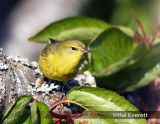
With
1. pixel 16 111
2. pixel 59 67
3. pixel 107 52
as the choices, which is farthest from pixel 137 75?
pixel 16 111

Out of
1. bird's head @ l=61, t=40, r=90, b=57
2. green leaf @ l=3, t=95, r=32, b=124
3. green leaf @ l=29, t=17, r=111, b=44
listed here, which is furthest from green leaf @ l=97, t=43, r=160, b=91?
green leaf @ l=3, t=95, r=32, b=124

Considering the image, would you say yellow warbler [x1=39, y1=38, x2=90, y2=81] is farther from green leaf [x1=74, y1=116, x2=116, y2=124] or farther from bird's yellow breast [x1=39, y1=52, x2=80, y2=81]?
green leaf [x1=74, y1=116, x2=116, y2=124]

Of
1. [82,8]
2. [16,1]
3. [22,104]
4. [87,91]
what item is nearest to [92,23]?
[87,91]

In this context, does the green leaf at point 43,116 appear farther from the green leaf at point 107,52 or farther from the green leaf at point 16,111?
the green leaf at point 107,52

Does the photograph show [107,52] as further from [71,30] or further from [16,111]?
[16,111]

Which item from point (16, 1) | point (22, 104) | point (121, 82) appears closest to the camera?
point (22, 104)

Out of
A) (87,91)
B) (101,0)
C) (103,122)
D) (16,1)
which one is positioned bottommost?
(103,122)

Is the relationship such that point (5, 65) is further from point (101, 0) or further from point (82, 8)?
point (82, 8)
